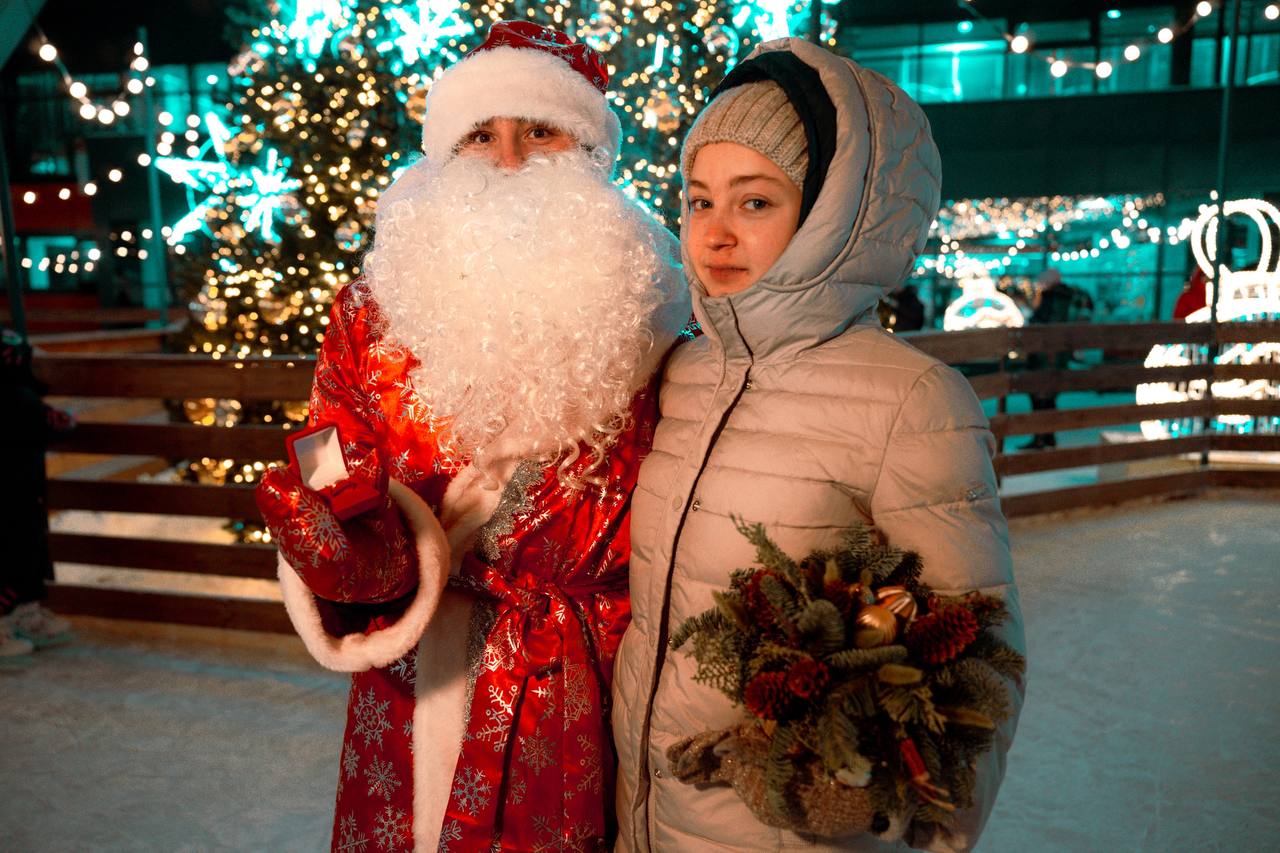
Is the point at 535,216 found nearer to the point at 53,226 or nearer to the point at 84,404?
the point at 84,404

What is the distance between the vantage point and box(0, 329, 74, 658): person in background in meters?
3.70

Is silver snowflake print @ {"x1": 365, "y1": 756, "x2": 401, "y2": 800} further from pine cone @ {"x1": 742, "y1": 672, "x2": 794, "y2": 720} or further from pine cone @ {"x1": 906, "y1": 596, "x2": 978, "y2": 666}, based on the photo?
pine cone @ {"x1": 906, "y1": 596, "x2": 978, "y2": 666}

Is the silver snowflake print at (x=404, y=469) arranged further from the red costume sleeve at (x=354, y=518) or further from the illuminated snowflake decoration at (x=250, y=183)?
the illuminated snowflake decoration at (x=250, y=183)

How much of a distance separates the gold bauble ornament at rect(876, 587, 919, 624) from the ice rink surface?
182 centimetres

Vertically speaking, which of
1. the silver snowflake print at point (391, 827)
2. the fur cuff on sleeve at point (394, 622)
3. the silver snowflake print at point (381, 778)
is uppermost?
the fur cuff on sleeve at point (394, 622)

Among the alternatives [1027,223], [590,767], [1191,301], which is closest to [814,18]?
[590,767]

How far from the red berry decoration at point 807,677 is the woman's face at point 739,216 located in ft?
1.83

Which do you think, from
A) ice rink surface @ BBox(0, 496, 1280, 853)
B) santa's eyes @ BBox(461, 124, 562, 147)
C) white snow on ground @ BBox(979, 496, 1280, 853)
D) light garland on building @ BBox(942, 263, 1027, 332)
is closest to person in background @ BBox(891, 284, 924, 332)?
light garland on building @ BBox(942, 263, 1027, 332)

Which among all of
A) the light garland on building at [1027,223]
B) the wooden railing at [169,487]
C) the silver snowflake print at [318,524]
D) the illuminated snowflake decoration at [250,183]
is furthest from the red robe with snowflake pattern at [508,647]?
the light garland on building at [1027,223]

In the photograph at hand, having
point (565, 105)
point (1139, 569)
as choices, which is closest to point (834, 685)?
point (565, 105)

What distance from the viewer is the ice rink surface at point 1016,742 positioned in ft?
8.48

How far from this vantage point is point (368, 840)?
157cm

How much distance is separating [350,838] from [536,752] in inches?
15.4

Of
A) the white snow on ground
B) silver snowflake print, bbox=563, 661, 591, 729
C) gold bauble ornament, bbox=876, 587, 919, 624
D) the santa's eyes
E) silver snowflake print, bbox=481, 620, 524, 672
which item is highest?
the santa's eyes
